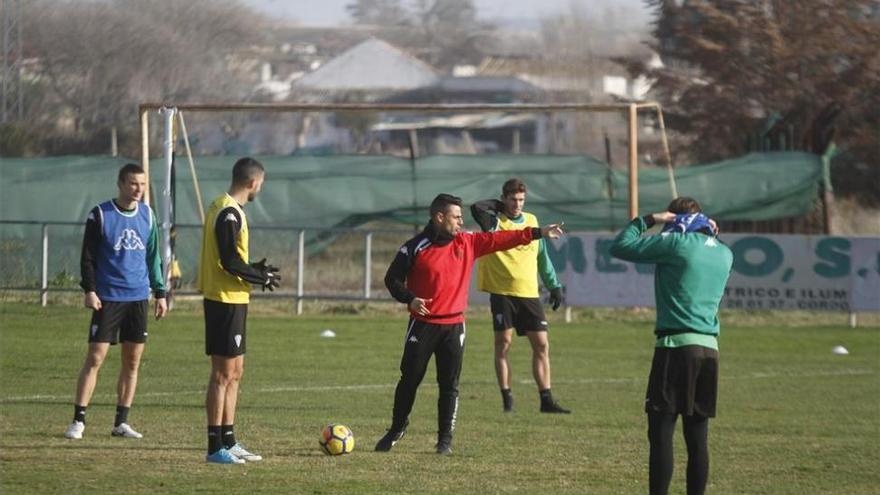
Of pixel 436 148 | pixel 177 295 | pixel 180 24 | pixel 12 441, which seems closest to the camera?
pixel 12 441

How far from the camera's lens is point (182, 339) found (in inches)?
806

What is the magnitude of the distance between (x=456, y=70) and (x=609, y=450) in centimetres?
9599

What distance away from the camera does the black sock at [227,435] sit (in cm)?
1081

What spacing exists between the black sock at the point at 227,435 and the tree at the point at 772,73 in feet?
82.3

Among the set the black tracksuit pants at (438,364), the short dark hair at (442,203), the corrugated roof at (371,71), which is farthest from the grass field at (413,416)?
the corrugated roof at (371,71)

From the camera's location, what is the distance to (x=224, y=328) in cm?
1058

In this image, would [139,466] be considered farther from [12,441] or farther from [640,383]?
[640,383]

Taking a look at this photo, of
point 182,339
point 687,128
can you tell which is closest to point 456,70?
point 687,128

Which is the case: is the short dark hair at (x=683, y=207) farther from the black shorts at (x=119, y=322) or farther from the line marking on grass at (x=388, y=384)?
the line marking on grass at (x=388, y=384)

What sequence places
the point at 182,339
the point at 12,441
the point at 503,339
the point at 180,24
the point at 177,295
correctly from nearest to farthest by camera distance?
the point at 12,441, the point at 503,339, the point at 182,339, the point at 177,295, the point at 180,24

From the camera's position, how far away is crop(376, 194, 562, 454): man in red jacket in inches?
440

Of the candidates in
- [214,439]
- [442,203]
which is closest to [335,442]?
[214,439]

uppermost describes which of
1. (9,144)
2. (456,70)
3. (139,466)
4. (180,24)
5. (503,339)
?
(456,70)

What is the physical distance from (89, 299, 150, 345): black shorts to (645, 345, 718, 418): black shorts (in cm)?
459
